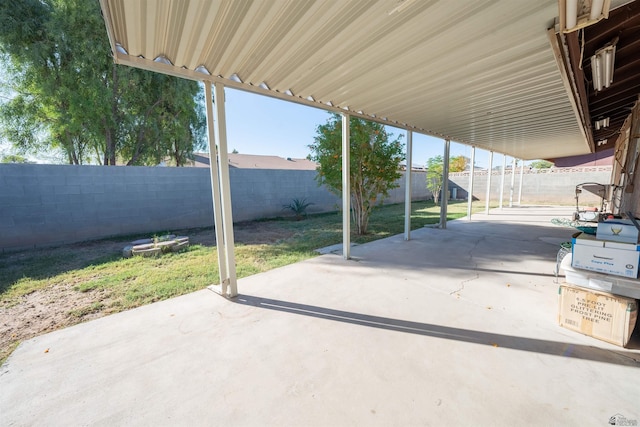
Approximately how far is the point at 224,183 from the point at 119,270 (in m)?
2.39

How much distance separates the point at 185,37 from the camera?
1881mm

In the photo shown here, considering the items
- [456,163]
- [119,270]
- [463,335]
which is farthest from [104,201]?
[456,163]

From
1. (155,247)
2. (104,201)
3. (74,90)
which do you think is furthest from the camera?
(74,90)

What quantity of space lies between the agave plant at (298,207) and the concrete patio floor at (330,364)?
18.6ft

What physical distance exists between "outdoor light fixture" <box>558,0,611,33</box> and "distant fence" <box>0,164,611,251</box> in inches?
197

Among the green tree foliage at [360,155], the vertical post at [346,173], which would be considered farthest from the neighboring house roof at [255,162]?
the vertical post at [346,173]

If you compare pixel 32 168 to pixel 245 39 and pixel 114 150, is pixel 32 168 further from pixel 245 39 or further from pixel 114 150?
pixel 245 39

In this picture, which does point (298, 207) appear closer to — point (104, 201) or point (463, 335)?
point (104, 201)

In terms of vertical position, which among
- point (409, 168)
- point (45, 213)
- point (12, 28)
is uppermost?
point (12, 28)

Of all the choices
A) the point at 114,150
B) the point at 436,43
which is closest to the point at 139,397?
the point at 436,43

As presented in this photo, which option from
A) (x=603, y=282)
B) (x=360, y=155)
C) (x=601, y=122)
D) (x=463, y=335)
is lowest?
(x=463, y=335)

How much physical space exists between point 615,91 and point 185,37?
5.82 m

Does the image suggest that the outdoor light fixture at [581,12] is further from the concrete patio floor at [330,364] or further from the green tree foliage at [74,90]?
the green tree foliage at [74,90]

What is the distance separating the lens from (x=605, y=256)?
1911 mm
